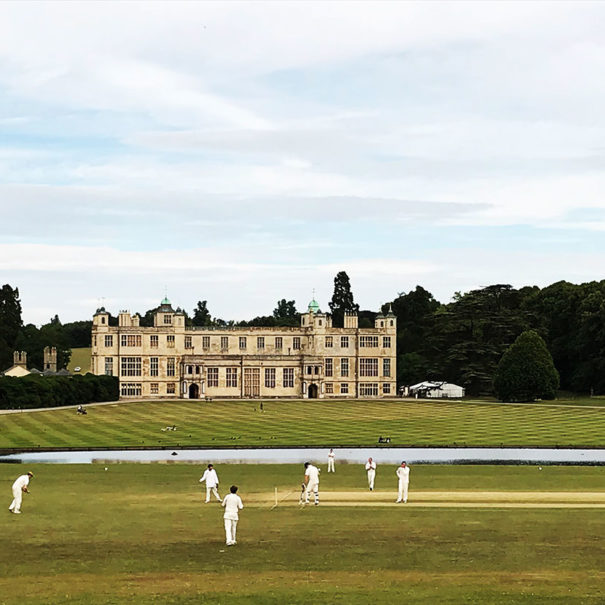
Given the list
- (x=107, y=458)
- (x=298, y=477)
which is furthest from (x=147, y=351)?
(x=298, y=477)

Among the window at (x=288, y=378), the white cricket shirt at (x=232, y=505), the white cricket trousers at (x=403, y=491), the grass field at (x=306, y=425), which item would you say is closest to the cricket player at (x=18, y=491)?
the white cricket shirt at (x=232, y=505)

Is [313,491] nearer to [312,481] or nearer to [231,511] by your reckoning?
[312,481]

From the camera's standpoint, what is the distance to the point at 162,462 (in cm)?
5747

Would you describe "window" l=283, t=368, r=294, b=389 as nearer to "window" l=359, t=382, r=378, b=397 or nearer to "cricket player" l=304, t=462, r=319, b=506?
"window" l=359, t=382, r=378, b=397

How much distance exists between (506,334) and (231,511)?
Result: 11931cm

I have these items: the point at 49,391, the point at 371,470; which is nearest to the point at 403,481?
the point at 371,470

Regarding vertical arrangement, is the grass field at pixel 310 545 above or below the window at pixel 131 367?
below

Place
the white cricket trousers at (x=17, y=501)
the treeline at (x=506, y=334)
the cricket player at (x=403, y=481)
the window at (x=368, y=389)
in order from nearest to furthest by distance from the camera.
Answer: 1. the white cricket trousers at (x=17, y=501)
2. the cricket player at (x=403, y=481)
3. the treeline at (x=506, y=334)
4. the window at (x=368, y=389)

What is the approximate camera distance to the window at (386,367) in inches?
5876

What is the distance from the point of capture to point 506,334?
14525 cm

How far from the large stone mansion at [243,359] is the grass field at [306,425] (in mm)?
21521

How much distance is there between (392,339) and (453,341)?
7706 mm

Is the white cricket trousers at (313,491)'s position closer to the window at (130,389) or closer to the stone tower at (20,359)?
the window at (130,389)

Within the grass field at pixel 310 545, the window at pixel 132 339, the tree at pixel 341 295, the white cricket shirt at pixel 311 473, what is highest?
the tree at pixel 341 295
